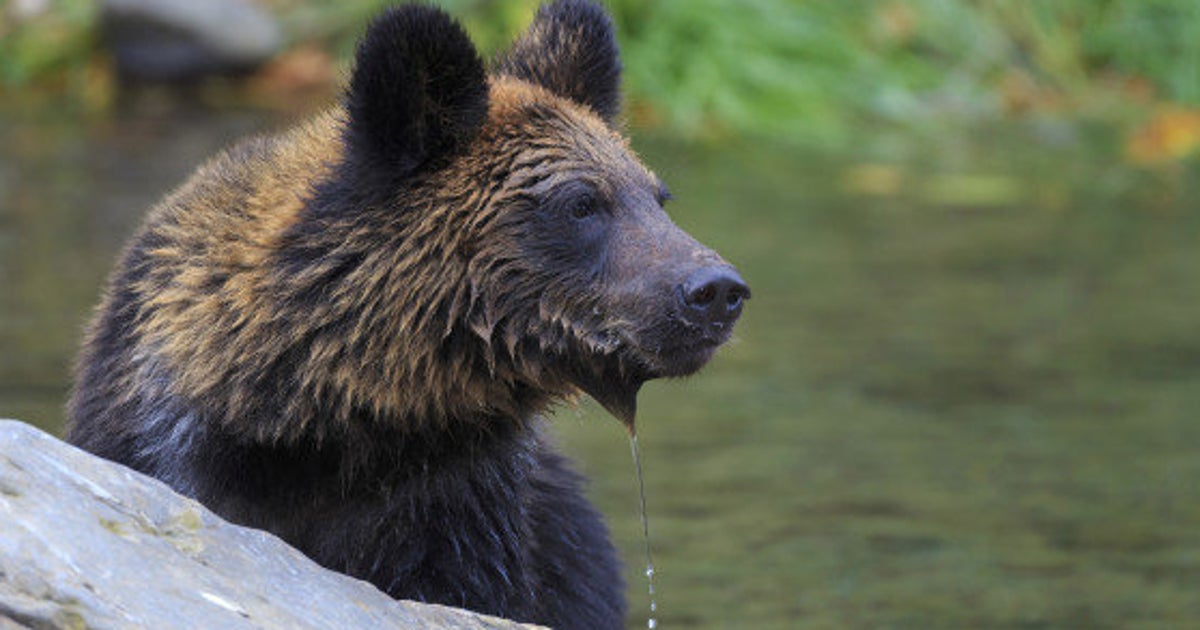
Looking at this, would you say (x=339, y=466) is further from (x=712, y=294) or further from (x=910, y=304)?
(x=910, y=304)

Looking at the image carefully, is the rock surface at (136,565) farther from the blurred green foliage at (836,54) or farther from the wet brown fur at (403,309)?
the blurred green foliage at (836,54)

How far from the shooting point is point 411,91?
17.2 feet

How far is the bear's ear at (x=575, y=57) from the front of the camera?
5.85m

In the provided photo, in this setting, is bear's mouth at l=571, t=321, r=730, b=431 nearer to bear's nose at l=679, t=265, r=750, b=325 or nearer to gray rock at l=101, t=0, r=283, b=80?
bear's nose at l=679, t=265, r=750, b=325

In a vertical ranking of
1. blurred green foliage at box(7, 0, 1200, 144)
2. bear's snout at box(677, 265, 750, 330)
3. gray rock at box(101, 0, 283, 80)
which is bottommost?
bear's snout at box(677, 265, 750, 330)

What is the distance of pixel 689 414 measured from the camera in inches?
396

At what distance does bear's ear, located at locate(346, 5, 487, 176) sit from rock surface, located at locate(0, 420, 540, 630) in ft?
3.74

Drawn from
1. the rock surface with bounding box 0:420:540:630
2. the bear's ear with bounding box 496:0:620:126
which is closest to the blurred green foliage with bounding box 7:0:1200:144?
the bear's ear with bounding box 496:0:620:126

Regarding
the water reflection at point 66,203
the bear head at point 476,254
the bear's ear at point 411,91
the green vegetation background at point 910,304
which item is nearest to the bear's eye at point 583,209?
the bear head at point 476,254

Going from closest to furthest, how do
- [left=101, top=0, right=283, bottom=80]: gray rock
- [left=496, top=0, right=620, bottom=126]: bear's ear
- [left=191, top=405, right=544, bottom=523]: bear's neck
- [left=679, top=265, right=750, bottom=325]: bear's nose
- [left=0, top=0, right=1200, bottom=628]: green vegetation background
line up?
[left=679, top=265, right=750, bottom=325]: bear's nose < [left=191, top=405, right=544, bottom=523]: bear's neck < [left=496, top=0, right=620, bottom=126]: bear's ear < [left=0, top=0, right=1200, bottom=628]: green vegetation background < [left=101, top=0, right=283, bottom=80]: gray rock

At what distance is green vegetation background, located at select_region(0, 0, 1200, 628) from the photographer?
799 cm

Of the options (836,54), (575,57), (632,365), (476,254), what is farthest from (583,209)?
(836,54)

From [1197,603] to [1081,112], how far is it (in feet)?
33.4

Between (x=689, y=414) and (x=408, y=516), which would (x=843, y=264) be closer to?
(x=689, y=414)
